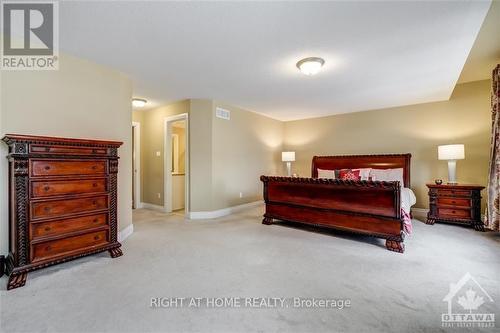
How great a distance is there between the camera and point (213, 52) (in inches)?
102

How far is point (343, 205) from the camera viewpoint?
326 centimetres

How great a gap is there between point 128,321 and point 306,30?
280cm

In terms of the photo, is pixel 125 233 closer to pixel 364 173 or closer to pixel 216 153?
pixel 216 153

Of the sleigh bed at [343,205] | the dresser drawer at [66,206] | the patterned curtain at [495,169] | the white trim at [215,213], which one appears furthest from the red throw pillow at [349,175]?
the dresser drawer at [66,206]

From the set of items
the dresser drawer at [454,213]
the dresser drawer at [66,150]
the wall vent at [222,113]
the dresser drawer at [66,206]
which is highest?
the wall vent at [222,113]

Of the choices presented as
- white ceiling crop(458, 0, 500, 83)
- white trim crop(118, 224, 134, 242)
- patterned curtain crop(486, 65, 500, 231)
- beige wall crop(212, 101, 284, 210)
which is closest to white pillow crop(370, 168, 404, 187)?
patterned curtain crop(486, 65, 500, 231)

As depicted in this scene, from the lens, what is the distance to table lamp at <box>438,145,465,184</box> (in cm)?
387

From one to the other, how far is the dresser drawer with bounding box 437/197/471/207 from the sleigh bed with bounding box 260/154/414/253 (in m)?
0.67

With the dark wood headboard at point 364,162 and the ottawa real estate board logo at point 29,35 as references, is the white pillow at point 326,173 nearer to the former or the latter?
the dark wood headboard at point 364,162

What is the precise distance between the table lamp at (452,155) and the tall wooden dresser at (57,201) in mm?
5169

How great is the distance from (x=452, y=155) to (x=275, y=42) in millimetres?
3726

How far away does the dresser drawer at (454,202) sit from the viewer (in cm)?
378

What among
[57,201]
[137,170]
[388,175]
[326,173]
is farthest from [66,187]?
[388,175]

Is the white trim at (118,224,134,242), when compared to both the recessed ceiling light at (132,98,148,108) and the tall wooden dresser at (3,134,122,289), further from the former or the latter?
the recessed ceiling light at (132,98,148,108)
